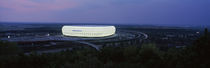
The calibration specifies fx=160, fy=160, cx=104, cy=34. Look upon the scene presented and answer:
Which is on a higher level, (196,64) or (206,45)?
(206,45)

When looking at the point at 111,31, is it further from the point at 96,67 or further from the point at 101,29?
the point at 96,67

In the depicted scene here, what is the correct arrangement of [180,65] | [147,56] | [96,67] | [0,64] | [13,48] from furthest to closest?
1. [13,48]
2. [147,56]
3. [0,64]
4. [180,65]
5. [96,67]

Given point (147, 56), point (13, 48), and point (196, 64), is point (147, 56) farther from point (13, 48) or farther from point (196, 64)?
point (13, 48)

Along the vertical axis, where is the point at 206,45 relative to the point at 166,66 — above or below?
above

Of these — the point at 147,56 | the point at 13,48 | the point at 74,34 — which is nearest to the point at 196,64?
the point at 147,56

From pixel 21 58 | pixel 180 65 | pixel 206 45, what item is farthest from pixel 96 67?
pixel 21 58

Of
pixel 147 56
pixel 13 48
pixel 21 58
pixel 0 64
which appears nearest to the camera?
pixel 0 64

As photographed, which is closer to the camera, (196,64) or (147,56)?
(196,64)

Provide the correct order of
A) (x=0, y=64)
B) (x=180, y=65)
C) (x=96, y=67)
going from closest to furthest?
1. (x=96, y=67)
2. (x=180, y=65)
3. (x=0, y=64)

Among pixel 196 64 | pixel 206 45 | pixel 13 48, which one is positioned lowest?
pixel 13 48
